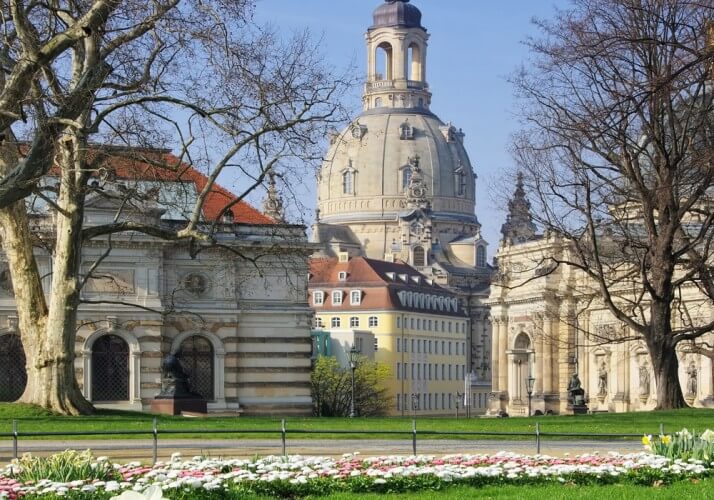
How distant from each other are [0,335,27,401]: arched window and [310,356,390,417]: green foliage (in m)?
44.9

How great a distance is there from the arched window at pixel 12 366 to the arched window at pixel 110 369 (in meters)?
2.59

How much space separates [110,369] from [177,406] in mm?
9079

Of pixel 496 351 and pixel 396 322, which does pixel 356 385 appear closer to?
pixel 496 351

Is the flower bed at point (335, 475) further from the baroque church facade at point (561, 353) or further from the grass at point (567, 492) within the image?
the baroque church facade at point (561, 353)

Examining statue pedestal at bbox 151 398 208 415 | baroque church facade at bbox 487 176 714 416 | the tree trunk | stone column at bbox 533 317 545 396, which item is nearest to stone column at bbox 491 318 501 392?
baroque church facade at bbox 487 176 714 416

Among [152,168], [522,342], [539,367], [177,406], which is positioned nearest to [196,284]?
[177,406]

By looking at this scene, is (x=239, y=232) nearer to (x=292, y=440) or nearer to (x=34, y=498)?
(x=292, y=440)

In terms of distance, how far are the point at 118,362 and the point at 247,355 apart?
14.1ft

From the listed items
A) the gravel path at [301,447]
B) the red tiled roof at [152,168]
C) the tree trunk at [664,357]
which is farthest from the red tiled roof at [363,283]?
the gravel path at [301,447]

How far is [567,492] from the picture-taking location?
68.0 ft

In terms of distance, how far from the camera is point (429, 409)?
6737 inches

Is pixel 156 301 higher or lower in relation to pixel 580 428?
higher

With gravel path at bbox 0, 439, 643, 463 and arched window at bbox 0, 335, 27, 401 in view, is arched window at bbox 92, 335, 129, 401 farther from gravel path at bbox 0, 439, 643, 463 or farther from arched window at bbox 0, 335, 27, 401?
gravel path at bbox 0, 439, 643, 463

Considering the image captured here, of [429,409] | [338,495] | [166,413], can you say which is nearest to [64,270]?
[166,413]
